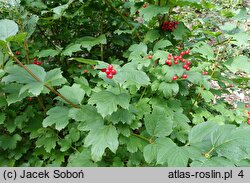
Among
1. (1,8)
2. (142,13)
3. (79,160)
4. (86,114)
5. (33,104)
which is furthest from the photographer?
(33,104)

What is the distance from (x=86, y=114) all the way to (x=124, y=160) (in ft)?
2.33

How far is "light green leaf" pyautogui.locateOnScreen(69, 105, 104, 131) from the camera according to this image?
2.13 meters

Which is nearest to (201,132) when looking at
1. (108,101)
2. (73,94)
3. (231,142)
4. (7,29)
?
(231,142)

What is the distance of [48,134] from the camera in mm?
2869

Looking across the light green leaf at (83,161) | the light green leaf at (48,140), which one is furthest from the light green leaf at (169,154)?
the light green leaf at (48,140)

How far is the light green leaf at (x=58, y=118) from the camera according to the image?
2361mm

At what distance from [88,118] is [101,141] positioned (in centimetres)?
25

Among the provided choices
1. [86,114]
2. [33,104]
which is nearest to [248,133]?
[86,114]

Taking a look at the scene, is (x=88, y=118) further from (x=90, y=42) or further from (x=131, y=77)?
(x=90, y=42)

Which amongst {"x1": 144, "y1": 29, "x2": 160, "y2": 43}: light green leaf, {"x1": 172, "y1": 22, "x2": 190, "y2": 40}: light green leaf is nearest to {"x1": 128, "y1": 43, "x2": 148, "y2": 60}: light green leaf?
{"x1": 144, "y1": 29, "x2": 160, "y2": 43}: light green leaf

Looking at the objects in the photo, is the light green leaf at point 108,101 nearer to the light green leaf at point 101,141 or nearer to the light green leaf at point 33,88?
the light green leaf at point 101,141

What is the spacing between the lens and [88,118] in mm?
2182

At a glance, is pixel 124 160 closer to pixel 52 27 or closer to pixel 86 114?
pixel 86 114

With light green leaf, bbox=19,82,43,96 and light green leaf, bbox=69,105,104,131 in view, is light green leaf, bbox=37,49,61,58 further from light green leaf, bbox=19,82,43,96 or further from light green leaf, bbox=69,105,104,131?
light green leaf, bbox=69,105,104,131
